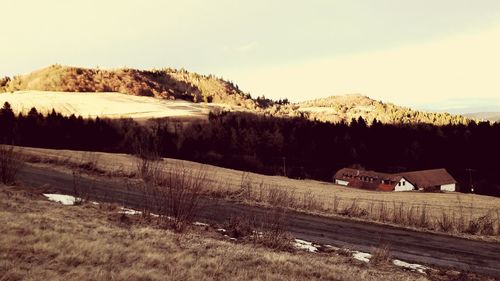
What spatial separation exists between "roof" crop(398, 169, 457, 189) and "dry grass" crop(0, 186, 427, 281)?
96.3 meters

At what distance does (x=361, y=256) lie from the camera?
1559 centimetres

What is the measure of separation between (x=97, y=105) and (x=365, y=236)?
473ft

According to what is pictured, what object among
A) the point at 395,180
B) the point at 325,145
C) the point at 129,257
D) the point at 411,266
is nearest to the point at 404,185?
the point at 395,180

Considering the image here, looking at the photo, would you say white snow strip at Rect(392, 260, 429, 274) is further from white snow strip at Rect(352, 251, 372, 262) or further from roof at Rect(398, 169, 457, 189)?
roof at Rect(398, 169, 457, 189)

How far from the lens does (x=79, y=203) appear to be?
19.8 meters

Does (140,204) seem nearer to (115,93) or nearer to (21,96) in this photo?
(21,96)

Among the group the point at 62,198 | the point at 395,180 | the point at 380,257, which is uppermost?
the point at 62,198

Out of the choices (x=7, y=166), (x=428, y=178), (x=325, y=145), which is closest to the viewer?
(x=7, y=166)

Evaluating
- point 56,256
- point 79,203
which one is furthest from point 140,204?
point 56,256

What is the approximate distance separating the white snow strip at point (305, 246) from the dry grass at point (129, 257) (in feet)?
3.15

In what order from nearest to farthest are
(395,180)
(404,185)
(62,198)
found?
(62,198), (395,180), (404,185)

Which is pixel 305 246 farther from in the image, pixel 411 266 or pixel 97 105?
pixel 97 105

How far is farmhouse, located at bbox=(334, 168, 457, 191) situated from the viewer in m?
101

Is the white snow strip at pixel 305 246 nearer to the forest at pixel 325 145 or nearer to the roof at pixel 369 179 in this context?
the forest at pixel 325 145
